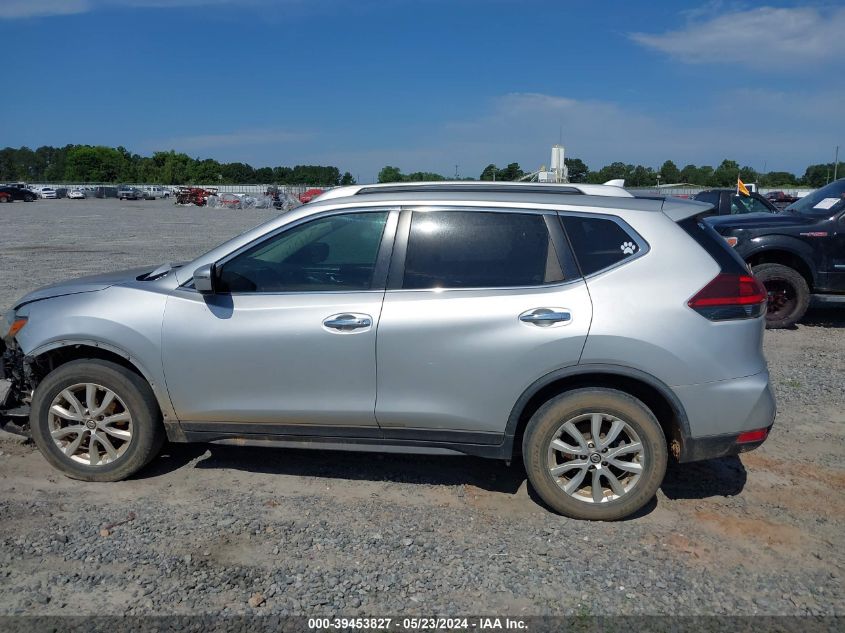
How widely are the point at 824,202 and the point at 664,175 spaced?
40399 mm

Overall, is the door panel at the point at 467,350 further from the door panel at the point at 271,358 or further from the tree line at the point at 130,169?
the tree line at the point at 130,169

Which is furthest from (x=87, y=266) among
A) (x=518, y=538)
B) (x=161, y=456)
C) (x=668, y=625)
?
(x=668, y=625)

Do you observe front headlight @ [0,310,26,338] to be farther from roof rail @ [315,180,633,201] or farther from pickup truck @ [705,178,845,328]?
pickup truck @ [705,178,845,328]

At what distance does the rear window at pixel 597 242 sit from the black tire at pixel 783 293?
603 cm

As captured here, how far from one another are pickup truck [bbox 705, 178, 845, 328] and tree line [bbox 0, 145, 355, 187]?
109m

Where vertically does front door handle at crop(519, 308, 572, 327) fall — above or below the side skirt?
above

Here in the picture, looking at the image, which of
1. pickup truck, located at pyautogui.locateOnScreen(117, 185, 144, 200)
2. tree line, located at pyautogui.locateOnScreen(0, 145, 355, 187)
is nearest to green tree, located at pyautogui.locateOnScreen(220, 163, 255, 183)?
tree line, located at pyautogui.locateOnScreen(0, 145, 355, 187)

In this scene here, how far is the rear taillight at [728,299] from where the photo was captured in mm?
4055

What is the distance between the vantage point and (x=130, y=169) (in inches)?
5581

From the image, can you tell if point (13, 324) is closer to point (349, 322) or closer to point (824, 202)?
point (349, 322)

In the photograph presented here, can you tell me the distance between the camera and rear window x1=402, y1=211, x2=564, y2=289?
427 centimetres

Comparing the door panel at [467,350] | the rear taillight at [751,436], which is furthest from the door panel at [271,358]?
the rear taillight at [751,436]

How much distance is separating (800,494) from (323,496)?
2.97 meters

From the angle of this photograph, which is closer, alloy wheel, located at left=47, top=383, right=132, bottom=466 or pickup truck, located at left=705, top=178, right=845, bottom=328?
alloy wheel, located at left=47, top=383, right=132, bottom=466
